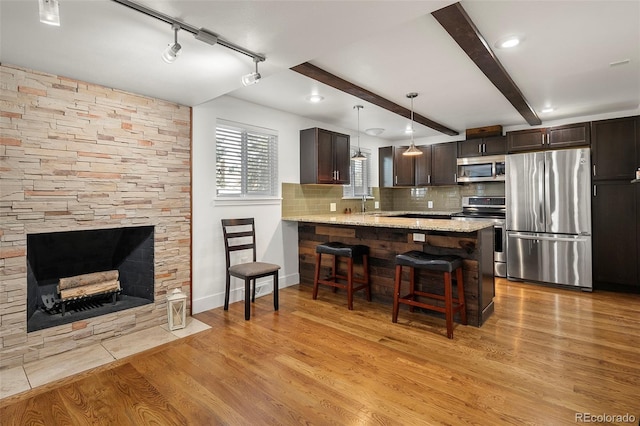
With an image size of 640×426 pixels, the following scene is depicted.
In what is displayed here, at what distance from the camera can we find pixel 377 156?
645cm

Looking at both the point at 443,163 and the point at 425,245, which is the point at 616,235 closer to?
the point at 443,163

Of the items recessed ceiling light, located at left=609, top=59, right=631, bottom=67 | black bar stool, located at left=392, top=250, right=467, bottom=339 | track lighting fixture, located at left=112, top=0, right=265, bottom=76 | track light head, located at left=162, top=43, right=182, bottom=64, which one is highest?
recessed ceiling light, located at left=609, top=59, right=631, bottom=67

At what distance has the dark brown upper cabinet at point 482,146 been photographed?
5.11 metres

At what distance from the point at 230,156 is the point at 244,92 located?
740mm

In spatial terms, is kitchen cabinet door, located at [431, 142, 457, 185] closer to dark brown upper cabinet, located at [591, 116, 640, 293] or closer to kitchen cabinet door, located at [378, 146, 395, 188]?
kitchen cabinet door, located at [378, 146, 395, 188]

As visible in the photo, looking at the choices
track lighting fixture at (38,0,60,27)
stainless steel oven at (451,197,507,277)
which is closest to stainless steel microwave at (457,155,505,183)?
stainless steel oven at (451,197,507,277)

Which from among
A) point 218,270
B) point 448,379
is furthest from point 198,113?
point 448,379

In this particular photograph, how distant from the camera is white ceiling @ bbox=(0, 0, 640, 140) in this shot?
1792 millimetres

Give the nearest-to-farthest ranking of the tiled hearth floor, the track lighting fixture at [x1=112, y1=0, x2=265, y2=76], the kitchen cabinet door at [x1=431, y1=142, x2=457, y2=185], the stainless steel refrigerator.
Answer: the track lighting fixture at [x1=112, y1=0, x2=265, y2=76], the tiled hearth floor, the stainless steel refrigerator, the kitchen cabinet door at [x1=431, y1=142, x2=457, y2=185]

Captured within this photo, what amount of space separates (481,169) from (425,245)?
8.38ft

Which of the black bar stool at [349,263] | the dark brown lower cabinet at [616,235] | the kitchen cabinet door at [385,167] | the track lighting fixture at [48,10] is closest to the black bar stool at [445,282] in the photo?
the black bar stool at [349,263]

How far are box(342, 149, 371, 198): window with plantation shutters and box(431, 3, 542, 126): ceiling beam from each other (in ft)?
8.86

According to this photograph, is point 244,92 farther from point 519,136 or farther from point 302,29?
point 519,136

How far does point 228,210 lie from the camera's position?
12.6ft
